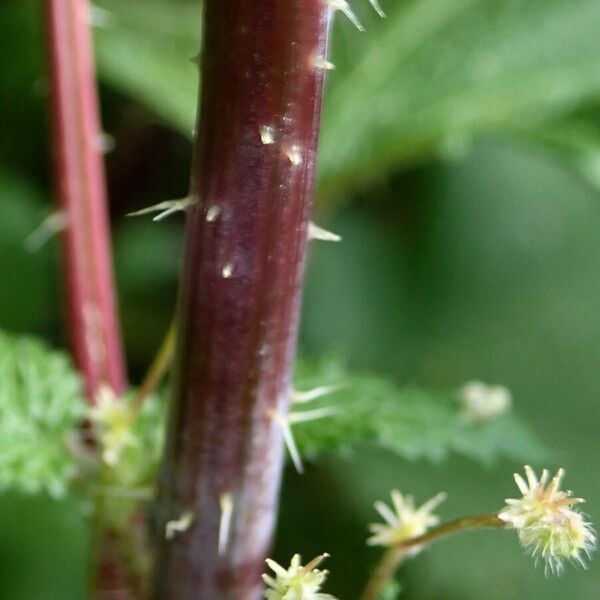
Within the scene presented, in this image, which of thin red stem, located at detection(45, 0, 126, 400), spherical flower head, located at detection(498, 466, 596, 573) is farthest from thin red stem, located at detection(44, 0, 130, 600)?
spherical flower head, located at detection(498, 466, 596, 573)

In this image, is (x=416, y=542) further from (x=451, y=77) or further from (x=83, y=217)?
(x=451, y=77)

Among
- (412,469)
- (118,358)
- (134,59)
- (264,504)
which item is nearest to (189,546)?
(264,504)

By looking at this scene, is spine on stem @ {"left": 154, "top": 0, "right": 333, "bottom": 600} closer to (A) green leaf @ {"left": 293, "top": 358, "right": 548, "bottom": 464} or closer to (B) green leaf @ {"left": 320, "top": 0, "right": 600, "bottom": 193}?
(A) green leaf @ {"left": 293, "top": 358, "right": 548, "bottom": 464}

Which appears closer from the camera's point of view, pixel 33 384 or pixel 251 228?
pixel 251 228

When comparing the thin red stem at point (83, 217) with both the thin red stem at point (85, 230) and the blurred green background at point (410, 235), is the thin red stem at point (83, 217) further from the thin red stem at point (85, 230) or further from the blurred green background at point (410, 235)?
the blurred green background at point (410, 235)

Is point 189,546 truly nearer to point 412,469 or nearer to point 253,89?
point 253,89
